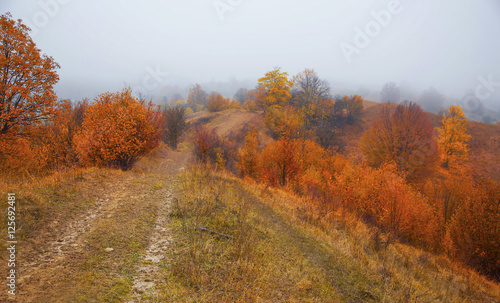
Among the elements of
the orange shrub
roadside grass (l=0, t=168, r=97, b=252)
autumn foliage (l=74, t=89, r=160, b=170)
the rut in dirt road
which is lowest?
the orange shrub

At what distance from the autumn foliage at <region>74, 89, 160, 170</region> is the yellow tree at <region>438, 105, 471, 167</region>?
52103mm

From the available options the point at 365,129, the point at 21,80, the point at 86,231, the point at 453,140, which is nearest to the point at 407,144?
the point at 453,140

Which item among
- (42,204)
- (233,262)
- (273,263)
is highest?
(42,204)

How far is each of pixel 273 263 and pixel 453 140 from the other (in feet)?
184

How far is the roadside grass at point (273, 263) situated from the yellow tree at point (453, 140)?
4064 cm

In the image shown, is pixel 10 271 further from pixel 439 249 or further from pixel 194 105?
pixel 194 105

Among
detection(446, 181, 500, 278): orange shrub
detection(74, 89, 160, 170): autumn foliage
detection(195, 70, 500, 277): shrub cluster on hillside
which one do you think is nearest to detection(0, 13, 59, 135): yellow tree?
detection(74, 89, 160, 170): autumn foliage

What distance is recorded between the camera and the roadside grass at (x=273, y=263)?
456cm

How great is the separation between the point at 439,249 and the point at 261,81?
46123 mm

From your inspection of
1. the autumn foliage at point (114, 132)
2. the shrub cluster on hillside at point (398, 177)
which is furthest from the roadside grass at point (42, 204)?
the shrub cluster on hillside at point (398, 177)

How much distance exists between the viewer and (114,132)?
1455 centimetres

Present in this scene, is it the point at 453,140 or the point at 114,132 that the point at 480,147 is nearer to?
the point at 453,140

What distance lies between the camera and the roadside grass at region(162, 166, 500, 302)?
4562 millimetres

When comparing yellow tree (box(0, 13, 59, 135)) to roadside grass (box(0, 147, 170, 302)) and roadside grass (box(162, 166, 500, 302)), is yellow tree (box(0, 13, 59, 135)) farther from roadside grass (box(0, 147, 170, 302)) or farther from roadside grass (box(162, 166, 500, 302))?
roadside grass (box(162, 166, 500, 302))
